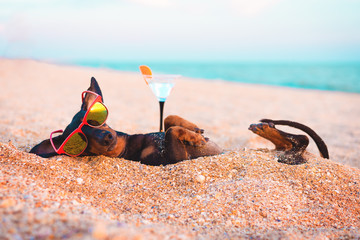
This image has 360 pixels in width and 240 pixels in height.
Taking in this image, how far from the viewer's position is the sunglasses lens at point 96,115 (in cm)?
263

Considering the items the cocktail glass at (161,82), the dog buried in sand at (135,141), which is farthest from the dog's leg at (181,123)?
the cocktail glass at (161,82)

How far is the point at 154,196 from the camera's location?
2.36 meters

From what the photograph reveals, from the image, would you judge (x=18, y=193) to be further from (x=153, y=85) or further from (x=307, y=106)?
(x=307, y=106)

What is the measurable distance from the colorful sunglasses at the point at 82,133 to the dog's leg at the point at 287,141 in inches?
65.6

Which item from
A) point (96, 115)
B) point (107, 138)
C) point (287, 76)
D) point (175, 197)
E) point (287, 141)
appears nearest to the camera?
point (175, 197)

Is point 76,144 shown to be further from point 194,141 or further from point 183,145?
point 194,141

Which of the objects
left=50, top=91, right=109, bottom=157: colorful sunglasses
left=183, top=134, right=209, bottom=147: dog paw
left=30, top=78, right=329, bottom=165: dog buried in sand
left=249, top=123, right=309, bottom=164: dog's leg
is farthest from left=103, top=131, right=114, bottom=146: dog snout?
left=249, top=123, right=309, bottom=164: dog's leg

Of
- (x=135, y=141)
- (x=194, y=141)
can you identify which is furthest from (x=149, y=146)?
(x=194, y=141)

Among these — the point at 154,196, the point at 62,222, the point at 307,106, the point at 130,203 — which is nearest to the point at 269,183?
the point at 154,196

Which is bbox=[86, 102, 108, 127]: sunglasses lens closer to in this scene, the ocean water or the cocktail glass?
the cocktail glass

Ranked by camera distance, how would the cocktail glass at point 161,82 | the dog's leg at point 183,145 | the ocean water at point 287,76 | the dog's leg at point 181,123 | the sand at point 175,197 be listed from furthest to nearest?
the ocean water at point 287,76, the dog's leg at point 181,123, the cocktail glass at point 161,82, the dog's leg at point 183,145, the sand at point 175,197

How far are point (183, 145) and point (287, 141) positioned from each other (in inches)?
48.7

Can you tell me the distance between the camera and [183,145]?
295 cm

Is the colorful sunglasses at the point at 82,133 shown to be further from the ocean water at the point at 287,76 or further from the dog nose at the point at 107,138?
the ocean water at the point at 287,76
